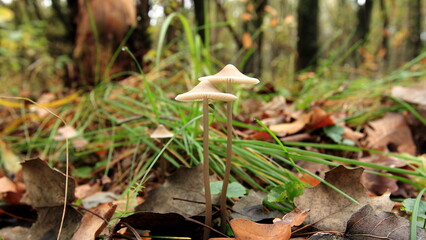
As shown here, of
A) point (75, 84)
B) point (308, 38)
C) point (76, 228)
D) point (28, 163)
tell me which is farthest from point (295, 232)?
point (308, 38)

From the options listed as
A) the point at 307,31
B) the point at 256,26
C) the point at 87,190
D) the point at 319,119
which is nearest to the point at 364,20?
the point at 307,31

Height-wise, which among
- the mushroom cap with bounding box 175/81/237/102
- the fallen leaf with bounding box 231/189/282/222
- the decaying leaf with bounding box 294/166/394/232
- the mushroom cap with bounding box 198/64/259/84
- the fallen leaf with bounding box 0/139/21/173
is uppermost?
the mushroom cap with bounding box 198/64/259/84

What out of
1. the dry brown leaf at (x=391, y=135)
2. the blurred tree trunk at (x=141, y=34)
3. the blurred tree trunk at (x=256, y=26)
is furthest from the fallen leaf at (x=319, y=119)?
the blurred tree trunk at (x=256, y=26)

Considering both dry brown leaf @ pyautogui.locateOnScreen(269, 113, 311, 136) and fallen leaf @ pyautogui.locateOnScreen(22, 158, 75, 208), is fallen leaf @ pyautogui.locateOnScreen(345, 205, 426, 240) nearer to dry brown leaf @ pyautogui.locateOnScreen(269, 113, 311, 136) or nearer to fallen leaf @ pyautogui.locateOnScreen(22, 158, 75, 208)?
dry brown leaf @ pyautogui.locateOnScreen(269, 113, 311, 136)

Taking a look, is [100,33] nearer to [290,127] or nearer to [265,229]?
[290,127]

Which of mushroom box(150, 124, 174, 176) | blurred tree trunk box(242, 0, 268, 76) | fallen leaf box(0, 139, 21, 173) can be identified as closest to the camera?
mushroom box(150, 124, 174, 176)

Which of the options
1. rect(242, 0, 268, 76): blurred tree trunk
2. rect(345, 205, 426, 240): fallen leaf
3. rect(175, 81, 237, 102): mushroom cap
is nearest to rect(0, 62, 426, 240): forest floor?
rect(345, 205, 426, 240): fallen leaf
